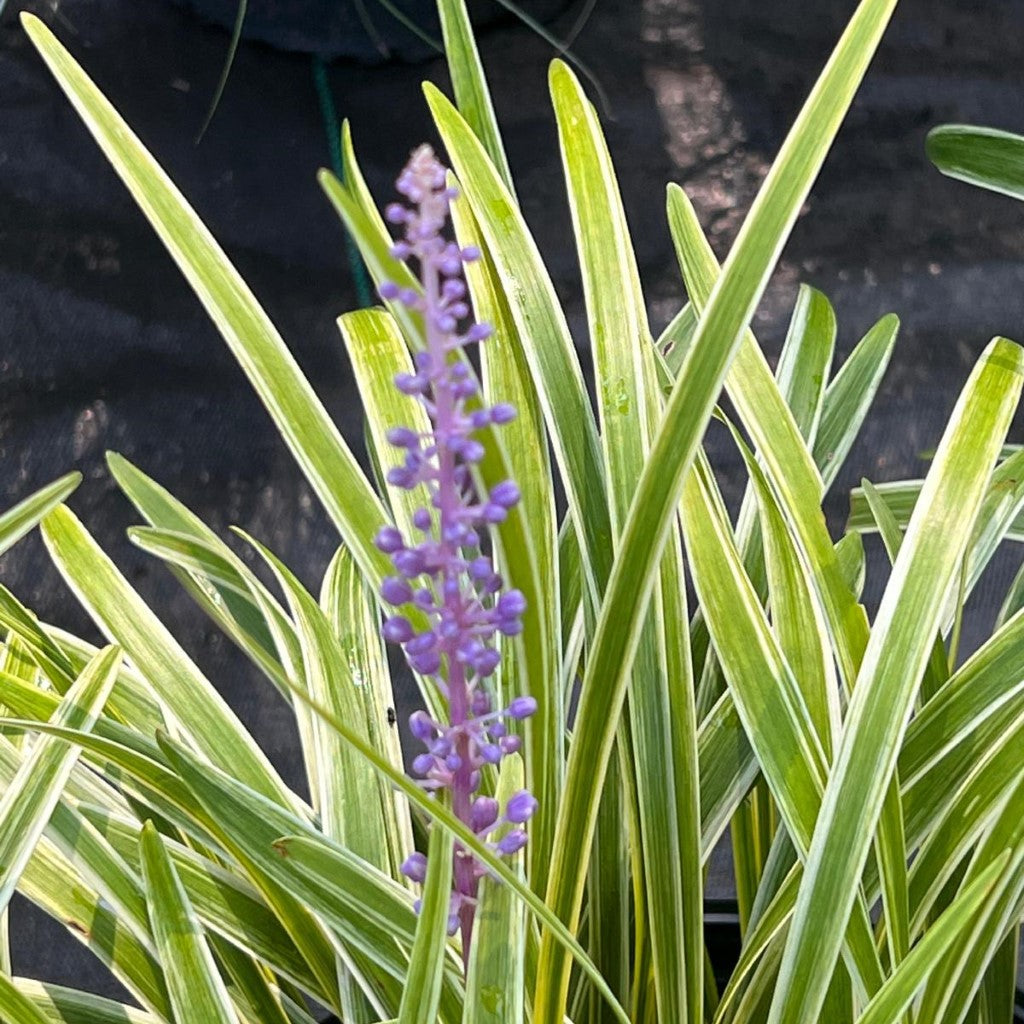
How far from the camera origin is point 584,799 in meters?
0.39

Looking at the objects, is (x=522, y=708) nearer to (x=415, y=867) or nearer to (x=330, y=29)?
(x=415, y=867)

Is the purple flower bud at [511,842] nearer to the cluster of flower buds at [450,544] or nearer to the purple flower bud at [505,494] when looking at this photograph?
the cluster of flower buds at [450,544]

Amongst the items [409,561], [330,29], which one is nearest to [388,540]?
[409,561]

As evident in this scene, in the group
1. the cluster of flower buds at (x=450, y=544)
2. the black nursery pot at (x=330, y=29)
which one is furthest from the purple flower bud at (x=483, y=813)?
the black nursery pot at (x=330, y=29)

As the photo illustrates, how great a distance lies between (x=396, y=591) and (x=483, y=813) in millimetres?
76

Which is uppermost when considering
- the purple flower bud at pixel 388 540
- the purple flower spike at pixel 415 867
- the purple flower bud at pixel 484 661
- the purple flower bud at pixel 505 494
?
the purple flower bud at pixel 505 494

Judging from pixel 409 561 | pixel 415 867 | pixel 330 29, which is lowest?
pixel 415 867

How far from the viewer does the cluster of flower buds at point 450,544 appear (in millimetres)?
282

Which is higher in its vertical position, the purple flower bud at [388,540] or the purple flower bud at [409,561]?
the purple flower bud at [388,540]

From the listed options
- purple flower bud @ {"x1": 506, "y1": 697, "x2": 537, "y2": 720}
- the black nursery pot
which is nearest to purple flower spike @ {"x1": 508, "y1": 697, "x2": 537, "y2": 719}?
purple flower bud @ {"x1": 506, "y1": 697, "x2": 537, "y2": 720}

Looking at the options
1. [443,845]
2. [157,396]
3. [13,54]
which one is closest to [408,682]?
[157,396]

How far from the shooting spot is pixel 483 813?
35 cm

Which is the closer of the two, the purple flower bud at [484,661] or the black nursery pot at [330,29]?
the purple flower bud at [484,661]

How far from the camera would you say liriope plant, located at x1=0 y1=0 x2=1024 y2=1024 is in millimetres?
350
